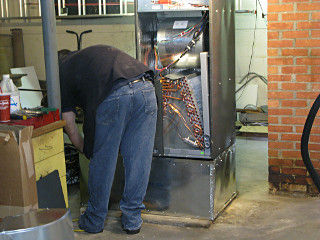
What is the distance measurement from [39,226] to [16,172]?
0.63 meters

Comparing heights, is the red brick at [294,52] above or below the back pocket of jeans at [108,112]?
above

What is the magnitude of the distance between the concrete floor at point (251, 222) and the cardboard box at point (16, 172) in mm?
1059

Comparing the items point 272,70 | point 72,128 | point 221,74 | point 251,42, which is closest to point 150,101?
point 72,128

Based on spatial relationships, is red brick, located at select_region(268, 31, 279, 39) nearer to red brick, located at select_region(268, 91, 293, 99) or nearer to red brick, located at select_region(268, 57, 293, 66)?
red brick, located at select_region(268, 57, 293, 66)

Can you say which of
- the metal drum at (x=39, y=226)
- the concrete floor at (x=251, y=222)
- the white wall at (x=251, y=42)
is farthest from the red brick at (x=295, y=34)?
the white wall at (x=251, y=42)

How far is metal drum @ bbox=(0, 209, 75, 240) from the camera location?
1.56 m

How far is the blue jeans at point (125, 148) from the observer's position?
9.83ft

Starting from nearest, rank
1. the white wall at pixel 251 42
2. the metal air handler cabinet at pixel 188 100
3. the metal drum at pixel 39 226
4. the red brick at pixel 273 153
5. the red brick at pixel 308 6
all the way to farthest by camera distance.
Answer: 1. the metal drum at pixel 39 226
2. the metal air handler cabinet at pixel 188 100
3. the red brick at pixel 308 6
4. the red brick at pixel 273 153
5. the white wall at pixel 251 42

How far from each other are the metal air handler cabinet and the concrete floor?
0.14 m

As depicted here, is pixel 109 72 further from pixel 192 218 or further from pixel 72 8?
pixel 72 8

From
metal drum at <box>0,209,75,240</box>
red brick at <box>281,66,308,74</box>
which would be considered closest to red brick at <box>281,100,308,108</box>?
red brick at <box>281,66,308,74</box>

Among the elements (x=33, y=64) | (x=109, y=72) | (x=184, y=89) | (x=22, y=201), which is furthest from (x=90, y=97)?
(x=33, y=64)

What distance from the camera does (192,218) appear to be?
3436mm

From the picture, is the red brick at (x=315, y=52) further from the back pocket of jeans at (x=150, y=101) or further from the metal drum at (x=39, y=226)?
the metal drum at (x=39, y=226)
